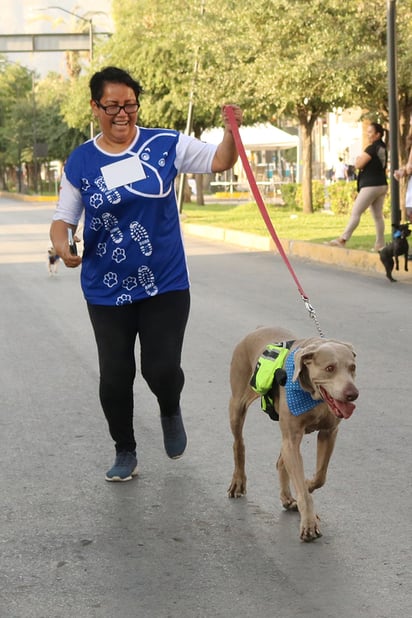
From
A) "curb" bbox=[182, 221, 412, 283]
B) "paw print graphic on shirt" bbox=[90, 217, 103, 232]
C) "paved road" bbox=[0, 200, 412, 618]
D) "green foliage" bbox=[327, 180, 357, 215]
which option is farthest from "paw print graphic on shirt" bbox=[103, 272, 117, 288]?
"green foliage" bbox=[327, 180, 357, 215]

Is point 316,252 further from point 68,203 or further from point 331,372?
point 331,372

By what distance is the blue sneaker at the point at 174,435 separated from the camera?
5883 mm

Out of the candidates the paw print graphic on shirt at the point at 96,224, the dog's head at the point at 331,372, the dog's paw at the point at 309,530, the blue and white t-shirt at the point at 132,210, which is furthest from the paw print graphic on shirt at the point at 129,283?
the dog's paw at the point at 309,530

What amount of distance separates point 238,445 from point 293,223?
22.0 metres

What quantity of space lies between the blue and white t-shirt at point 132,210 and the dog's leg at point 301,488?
1098 mm

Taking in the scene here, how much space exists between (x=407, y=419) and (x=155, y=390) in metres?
2.03

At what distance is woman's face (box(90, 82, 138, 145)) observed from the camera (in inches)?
214

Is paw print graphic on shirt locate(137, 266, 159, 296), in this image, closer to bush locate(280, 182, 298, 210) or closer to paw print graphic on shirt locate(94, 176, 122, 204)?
paw print graphic on shirt locate(94, 176, 122, 204)

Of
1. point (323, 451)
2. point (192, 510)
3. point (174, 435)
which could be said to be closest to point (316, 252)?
point (174, 435)

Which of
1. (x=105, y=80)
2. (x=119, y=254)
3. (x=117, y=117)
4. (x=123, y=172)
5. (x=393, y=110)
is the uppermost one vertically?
(x=393, y=110)

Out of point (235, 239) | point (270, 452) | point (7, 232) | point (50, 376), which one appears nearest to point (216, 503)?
point (270, 452)

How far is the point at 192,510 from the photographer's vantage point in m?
5.34

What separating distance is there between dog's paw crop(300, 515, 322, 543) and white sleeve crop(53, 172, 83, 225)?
5.80 feet

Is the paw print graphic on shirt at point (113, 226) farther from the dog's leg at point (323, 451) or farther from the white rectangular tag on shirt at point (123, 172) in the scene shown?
the dog's leg at point (323, 451)
